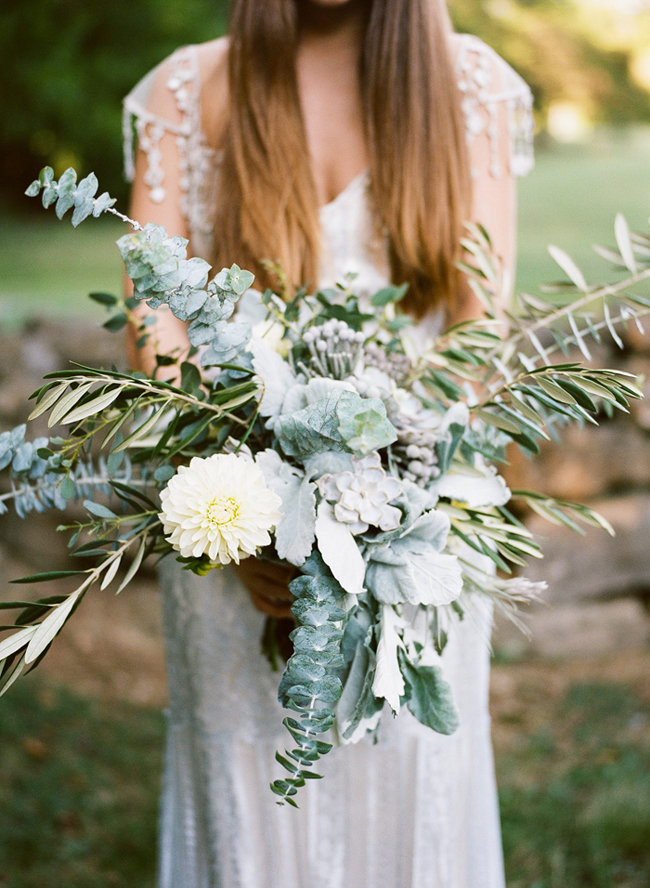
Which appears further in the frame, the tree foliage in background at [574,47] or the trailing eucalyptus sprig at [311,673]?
the tree foliage in background at [574,47]

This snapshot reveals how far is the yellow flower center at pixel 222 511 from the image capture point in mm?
765

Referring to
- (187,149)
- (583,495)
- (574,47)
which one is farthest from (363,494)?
(574,47)

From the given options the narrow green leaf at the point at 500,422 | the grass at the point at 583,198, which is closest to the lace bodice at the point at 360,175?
the narrow green leaf at the point at 500,422

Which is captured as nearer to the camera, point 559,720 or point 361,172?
point 361,172

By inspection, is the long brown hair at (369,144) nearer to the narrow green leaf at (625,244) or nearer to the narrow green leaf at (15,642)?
the narrow green leaf at (625,244)

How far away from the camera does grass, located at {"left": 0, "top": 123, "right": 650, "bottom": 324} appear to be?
3648 mm

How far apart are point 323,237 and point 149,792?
1795 mm

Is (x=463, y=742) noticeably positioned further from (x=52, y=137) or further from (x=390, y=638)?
(x=52, y=137)

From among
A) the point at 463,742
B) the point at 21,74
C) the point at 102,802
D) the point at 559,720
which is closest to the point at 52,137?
the point at 21,74

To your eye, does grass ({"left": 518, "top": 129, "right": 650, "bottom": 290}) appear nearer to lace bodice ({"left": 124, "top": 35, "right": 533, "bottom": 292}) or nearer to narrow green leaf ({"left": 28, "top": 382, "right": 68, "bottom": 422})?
lace bodice ({"left": 124, "top": 35, "right": 533, "bottom": 292})

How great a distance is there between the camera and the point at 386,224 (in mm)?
1330

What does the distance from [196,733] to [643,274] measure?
98 centimetres

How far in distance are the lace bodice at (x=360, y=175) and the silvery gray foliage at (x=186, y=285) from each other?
639mm

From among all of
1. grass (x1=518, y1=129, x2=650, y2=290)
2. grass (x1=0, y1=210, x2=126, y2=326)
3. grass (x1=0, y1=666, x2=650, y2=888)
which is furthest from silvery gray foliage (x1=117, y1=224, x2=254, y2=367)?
grass (x1=518, y1=129, x2=650, y2=290)
